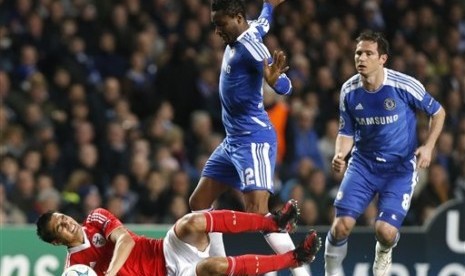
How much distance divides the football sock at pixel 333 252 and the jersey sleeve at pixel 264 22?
1.56 meters

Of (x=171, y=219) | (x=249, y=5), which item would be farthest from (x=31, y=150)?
(x=249, y=5)

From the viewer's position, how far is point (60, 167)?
14.7 m

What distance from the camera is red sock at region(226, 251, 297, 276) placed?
34.6ft

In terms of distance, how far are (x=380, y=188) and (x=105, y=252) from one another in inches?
79.1

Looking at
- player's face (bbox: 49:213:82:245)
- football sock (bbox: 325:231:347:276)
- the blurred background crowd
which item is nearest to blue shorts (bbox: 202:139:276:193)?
football sock (bbox: 325:231:347:276)

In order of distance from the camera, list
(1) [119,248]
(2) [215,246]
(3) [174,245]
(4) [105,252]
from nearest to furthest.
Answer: (1) [119,248] < (3) [174,245] < (4) [105,252] < (2) [215,246]

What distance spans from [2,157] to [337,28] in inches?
181

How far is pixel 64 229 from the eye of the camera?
35.2ft

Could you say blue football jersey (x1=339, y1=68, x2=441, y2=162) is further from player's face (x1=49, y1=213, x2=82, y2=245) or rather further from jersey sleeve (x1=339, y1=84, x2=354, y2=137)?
player's face (x1=49, y1=213, x2=82, y2=245)

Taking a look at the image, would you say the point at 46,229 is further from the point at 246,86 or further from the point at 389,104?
the point at 389,104

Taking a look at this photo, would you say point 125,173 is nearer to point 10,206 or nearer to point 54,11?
point 10,206

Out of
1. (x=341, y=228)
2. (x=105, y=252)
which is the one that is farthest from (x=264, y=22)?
(x=105, y=252)

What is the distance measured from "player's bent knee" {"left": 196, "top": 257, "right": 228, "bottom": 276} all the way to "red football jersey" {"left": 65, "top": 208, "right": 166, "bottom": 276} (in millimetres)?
597

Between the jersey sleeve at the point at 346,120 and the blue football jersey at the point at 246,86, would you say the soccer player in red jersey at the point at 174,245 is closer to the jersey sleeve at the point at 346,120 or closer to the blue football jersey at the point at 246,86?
the blue football jersey at the point at 246,86
